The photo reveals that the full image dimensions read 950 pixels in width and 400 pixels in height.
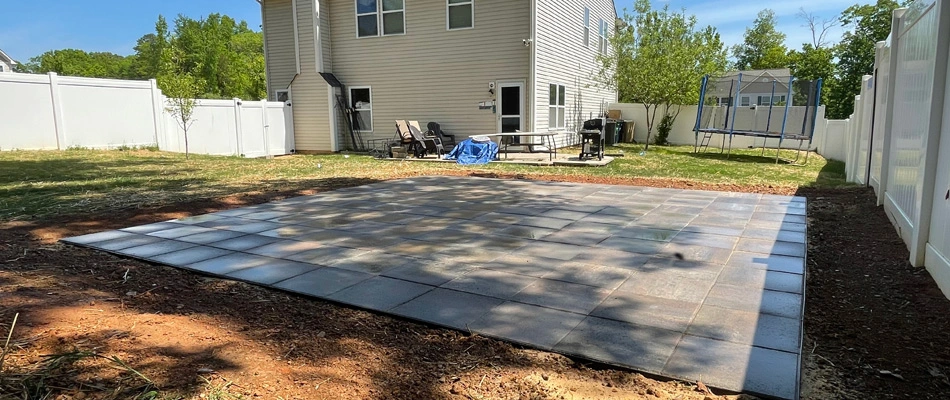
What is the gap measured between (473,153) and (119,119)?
887 cm

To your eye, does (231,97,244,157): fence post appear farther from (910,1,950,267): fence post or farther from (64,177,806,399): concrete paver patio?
(910,1,950,267): fence post

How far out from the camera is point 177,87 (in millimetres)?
12672

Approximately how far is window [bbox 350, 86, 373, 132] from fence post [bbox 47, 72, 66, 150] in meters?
6.99

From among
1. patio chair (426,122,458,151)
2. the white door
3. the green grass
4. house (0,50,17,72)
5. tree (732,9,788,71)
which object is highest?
tree (732,9,788,71)

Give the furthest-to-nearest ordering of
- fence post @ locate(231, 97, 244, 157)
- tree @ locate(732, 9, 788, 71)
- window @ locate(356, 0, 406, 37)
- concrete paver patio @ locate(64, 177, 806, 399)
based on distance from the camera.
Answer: tree @ locate(732, 9, 788, 71) → fence post @ locate(231, 97, 244, 157) → window @ locate(356, 0, 406, 37) → concrete paver patio @ locate(64, 177, 806, 399)

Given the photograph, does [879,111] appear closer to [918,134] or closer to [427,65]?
[918,134]

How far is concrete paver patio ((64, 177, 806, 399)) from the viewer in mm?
2516

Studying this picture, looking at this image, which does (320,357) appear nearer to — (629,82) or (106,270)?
(106,270)

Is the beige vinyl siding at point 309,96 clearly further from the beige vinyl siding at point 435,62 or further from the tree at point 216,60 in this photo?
the tree at point 216,60

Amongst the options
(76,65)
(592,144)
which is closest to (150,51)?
(76,65)

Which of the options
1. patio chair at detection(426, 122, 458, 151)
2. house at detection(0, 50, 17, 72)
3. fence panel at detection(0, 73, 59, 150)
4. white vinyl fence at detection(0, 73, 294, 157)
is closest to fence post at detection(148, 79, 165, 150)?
white vinyl fence at detection(0, 73, 294, 157)

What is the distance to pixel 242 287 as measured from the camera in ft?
11.1

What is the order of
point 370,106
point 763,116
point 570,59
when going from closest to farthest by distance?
1. point 763,116
2. point 370,106
3. point 570,59

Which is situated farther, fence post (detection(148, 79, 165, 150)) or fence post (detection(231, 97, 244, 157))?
fence post (detection(231, 97, 244, 157))
